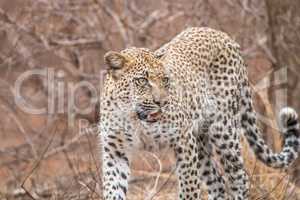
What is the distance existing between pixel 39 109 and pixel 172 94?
6.50 meters

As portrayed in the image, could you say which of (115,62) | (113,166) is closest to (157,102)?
(115,62)

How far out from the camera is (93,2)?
12.2 m

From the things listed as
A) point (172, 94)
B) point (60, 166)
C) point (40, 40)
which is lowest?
Answer: point (60, 166)

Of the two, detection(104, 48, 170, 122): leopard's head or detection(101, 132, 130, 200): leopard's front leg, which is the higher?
detection(104, 48, 170, 122): leopard's head

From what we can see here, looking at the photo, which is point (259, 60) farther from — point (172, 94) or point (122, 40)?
point (172, 94)

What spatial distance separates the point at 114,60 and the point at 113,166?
2.66 feet

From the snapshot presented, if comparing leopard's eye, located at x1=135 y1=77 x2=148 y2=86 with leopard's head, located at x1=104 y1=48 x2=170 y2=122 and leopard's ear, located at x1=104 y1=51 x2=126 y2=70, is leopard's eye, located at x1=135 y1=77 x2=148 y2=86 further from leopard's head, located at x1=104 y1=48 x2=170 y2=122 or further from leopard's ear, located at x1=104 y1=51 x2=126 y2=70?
leopard's ear, located at x1=104 y1=51 x2=126 y2=70

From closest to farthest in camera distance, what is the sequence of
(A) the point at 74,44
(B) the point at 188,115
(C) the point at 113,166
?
1. (C) the point at 113,166
2. (B) the point at 188,115
3. (A) the point at 74,44

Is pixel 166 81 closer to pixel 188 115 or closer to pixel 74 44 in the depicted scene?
pixel 188 115

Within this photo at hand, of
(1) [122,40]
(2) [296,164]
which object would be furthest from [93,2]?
(2) [296,164]

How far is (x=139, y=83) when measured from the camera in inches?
262

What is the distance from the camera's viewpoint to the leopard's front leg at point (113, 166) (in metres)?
6.74

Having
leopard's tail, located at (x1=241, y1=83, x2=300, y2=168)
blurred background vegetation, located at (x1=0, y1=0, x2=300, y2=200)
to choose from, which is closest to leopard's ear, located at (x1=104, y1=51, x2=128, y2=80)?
leopard's tail, located at (x1=241, y1=83, x2=300, y2=168)

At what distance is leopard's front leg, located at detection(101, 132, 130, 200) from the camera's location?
265 inches
